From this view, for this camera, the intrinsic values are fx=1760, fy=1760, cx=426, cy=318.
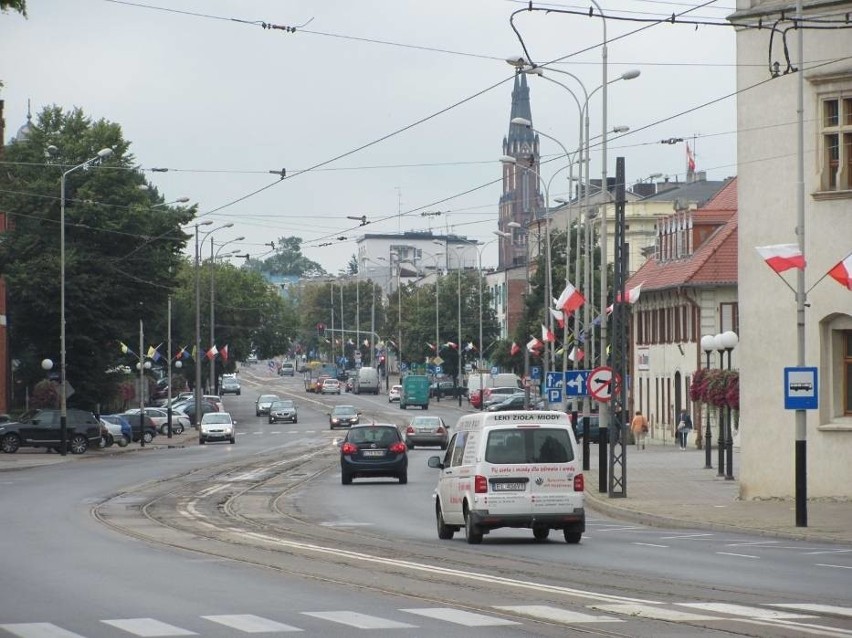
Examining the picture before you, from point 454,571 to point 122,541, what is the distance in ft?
26.0

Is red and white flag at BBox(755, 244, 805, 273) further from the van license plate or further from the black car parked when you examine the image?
the black car parked

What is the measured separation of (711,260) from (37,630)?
5927cm

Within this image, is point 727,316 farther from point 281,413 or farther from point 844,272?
point 844,272

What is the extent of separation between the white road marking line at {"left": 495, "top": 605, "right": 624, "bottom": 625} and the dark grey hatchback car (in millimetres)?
28608

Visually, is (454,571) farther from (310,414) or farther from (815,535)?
(310,414)

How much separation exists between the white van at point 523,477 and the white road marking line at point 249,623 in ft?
32.5

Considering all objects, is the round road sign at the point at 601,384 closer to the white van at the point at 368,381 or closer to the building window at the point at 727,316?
the building window at the point at 727,316

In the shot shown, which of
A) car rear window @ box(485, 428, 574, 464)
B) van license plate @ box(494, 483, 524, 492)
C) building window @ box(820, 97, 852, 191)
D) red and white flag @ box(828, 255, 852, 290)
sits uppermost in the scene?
building window @ box(820, 97, 852, 191)

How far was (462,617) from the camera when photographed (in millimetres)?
14117

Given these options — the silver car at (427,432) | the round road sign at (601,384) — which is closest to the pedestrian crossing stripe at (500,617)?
the round road sign at (601,384)

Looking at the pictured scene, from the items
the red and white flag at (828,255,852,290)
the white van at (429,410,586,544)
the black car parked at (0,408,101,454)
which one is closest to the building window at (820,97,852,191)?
the red and white flag at (828,255,852,290)

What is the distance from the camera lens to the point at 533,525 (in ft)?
79.5

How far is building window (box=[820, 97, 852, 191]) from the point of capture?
33.2m

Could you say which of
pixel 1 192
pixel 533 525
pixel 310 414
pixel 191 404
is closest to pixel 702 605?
pixel 533 525
